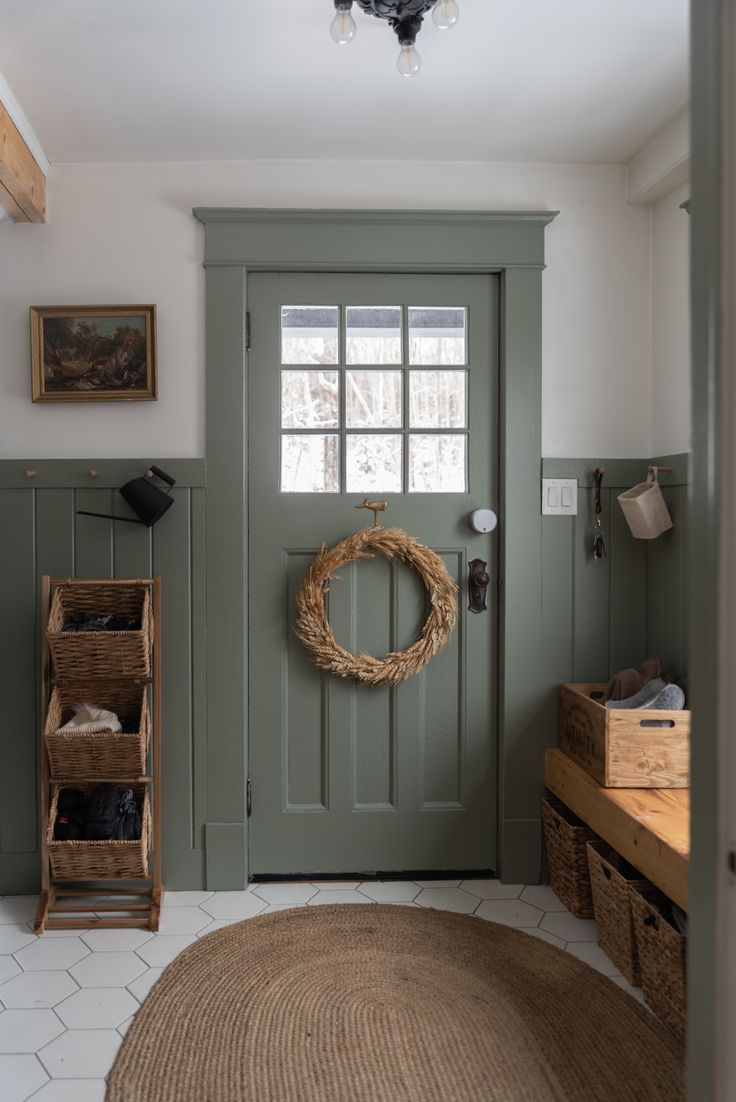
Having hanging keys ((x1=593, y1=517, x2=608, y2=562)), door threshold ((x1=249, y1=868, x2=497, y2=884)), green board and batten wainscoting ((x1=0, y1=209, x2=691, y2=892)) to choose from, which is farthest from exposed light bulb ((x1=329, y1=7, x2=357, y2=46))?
door threshold ((x1=249, y1=868, x2=497, y2=884))

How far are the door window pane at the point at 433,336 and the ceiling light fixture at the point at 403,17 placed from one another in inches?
39.5

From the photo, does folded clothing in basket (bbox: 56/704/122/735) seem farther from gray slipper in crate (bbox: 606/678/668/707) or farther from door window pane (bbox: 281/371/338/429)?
gray slipper in crate (bbox: 606/678/668/707)

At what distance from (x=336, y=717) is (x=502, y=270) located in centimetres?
167

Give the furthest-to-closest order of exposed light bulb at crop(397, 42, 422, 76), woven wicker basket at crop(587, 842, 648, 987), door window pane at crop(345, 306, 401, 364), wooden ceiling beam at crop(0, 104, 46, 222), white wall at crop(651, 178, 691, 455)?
door window pane at crop(345, 306, 401, 364) < white wall at crop(651, 178, 691, 455) < wooden ceiling beam at crop(0, 104, 46, 222) < woven wicker basket at crop(587, 842, 648, 987) < exposed light bulb at crop(397, 42, 422, 76)

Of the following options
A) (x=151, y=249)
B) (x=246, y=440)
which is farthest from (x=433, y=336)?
(x=151, y=249)

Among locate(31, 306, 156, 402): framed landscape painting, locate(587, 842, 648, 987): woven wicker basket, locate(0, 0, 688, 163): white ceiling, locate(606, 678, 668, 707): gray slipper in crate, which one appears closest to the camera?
locate(0, 0, 688, 163): white ceiling

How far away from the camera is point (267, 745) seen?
2.84 metres

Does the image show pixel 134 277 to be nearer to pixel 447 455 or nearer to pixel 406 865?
pixel 447 455

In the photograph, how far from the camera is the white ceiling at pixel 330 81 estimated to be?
201cm

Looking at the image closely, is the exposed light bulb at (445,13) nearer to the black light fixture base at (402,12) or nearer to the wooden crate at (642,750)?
the black light fixture base at (402,12)

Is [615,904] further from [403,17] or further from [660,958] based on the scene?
[403,17]

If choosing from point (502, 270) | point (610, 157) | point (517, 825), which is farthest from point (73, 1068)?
point (610, 157)

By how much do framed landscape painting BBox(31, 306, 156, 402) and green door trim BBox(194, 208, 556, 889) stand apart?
8.8 inches

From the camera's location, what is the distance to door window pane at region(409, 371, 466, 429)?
2859 millimetres
